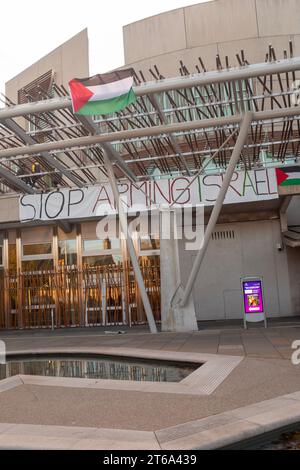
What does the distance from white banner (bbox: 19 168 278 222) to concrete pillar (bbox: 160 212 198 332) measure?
48.5 inches

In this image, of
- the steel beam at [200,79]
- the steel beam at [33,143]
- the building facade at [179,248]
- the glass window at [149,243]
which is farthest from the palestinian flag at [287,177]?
the steel beam at [33,143]

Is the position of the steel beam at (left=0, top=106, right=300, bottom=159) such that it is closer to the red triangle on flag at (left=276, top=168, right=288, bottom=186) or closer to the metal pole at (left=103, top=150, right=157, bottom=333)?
the metal pole at (left=103, top=150, right=157, bottom=333)

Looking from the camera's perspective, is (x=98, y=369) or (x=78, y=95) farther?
(x=78, y=95)

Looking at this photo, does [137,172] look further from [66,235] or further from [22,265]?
[22,265]

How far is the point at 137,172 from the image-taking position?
2078cm

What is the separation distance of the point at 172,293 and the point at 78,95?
6.81 metres

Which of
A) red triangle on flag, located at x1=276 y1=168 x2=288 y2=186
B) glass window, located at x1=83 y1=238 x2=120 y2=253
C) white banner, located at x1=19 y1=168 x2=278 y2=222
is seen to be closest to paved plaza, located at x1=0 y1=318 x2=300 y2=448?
white banner, located at x1=19 y1=168 x2=278 y2=222

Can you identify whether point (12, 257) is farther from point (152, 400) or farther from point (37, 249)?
point (152, 400)

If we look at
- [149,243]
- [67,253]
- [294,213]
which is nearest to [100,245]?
[67,253]

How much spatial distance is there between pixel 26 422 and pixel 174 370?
3735 mm

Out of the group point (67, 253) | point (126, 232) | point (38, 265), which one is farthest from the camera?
point (38, 265)

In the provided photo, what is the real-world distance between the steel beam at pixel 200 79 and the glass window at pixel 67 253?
9382 millimetres

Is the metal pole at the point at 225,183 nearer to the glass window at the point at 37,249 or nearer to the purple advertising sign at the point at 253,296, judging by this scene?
the purple advertising sign at the point at 253,296

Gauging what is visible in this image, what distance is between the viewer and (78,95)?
36.7 feet
